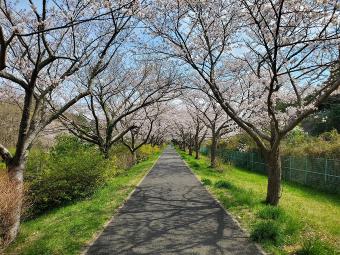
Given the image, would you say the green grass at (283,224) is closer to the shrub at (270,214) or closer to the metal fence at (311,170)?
the shrub at (270,214)

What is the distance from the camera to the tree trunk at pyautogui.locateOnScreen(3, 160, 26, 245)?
834 cm

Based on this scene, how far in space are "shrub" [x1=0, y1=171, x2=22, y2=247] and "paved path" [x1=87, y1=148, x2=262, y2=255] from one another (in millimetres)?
2029

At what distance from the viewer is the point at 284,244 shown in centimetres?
727

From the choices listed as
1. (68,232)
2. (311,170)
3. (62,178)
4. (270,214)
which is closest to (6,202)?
(68,232)

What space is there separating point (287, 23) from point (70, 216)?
8.70 meters

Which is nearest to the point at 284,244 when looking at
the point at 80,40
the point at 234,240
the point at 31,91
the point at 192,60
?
the point at 234,240

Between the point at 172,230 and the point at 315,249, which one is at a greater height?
the point at 315,249

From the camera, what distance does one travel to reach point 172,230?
8562mm

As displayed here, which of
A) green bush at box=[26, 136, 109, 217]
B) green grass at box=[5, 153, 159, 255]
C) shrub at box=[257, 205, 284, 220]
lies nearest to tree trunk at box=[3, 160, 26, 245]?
green grass at box=[5, 153, 159, 255]

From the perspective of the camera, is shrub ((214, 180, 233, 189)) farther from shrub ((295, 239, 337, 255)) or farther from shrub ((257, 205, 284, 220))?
shrub ((295, 239, 337, 255))

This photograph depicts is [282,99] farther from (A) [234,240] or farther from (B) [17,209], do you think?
(B) [17,209]

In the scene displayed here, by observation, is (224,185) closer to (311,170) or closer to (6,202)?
(311,170)

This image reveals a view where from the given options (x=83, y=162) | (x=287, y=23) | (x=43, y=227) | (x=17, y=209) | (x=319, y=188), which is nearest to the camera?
(x=17, y=209)

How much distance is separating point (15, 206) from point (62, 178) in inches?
260
